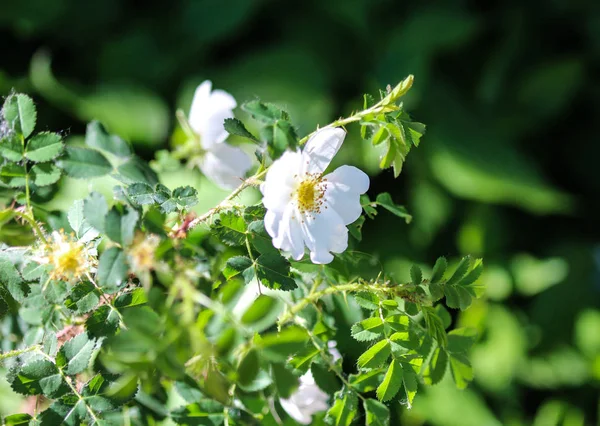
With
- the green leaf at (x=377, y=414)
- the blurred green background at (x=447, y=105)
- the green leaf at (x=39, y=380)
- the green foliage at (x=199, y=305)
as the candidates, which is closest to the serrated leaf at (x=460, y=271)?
the green foliage at (x=199, y=305)

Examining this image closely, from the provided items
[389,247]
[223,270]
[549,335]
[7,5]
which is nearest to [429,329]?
[223,270]

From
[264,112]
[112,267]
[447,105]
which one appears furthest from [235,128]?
[447,105]

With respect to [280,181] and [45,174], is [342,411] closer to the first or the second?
[280,181]

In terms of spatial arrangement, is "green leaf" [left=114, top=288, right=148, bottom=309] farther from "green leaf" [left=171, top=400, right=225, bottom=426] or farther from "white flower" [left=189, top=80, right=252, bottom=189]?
"white flower" [left=189, top=80, right=252, bottom=189]

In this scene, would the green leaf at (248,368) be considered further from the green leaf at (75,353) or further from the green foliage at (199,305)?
the green leaf at (75,353)

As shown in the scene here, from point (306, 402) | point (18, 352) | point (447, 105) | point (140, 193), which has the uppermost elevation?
point (140, 193)

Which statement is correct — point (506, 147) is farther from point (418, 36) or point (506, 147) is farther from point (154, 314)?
point (154, 314)

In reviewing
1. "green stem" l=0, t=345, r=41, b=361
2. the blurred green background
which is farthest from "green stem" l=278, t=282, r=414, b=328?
the blurred green background
